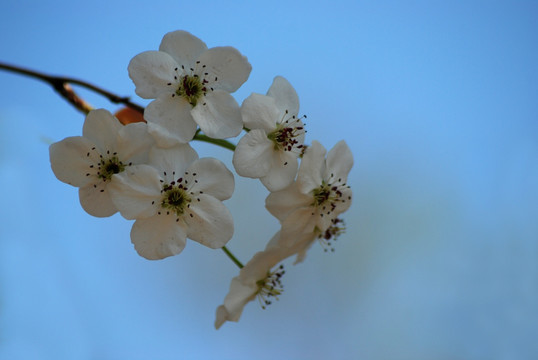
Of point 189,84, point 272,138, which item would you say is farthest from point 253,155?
point 189,84

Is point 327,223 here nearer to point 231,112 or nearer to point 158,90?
point 231,112

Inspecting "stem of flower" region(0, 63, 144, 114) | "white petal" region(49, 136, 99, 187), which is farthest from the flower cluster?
"stem of flower" region(0, 63, 144, 114)

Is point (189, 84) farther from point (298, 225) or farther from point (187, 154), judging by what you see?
point (298, 225)

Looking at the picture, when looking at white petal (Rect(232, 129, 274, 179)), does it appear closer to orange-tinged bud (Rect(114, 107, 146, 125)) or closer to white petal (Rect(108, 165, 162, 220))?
white petal (Rect(108, 165, 162, 220))

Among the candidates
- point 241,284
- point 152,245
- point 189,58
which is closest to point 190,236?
point 152,245

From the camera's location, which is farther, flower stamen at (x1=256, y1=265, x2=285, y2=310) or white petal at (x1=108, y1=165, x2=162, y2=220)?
flower stamen at (x1=256, y1=265, x2=285, y2=310)
